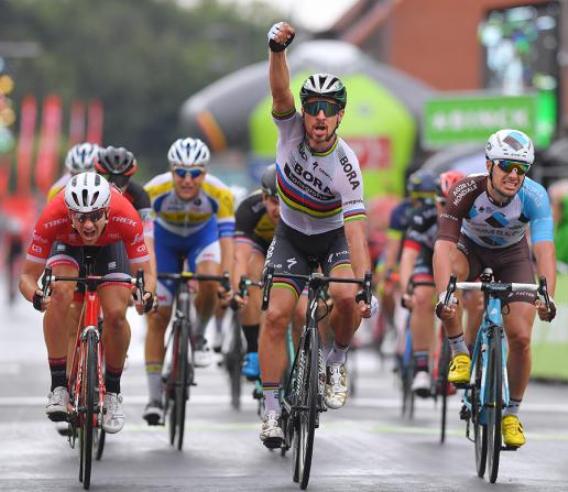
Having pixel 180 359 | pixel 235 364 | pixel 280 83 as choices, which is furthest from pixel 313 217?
pixel 235 364

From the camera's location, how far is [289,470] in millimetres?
11570

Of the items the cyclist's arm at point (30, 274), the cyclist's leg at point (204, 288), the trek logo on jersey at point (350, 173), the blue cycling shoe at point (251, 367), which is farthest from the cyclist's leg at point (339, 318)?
the cyclist's leg at point (204, 288)

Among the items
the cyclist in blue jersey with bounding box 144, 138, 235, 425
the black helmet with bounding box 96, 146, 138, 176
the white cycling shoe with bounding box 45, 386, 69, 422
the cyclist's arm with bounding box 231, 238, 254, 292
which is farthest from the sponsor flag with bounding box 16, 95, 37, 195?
the white cycling shoe with bounding box 45, 386, 69, 422

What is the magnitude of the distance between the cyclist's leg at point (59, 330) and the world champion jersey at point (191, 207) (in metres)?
2.80

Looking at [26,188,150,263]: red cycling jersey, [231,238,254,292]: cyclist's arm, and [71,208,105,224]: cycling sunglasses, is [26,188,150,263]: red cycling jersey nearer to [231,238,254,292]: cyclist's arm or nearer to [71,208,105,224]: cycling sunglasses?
[71,208,105,224]: cycling sunglasses

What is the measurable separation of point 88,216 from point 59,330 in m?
0.89

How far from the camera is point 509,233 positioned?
38.8 feet

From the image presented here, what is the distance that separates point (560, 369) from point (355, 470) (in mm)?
8720

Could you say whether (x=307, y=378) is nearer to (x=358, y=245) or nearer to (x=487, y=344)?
(x=358, y=245)

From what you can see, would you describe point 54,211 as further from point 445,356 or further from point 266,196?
point 445,356

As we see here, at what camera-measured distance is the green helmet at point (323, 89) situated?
428 inches

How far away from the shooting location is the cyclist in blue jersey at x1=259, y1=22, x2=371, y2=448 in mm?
10883

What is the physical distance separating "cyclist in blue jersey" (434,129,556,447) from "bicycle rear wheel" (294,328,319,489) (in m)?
0.88

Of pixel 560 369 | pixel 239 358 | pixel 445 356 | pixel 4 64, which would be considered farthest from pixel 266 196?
pixel 4 64
